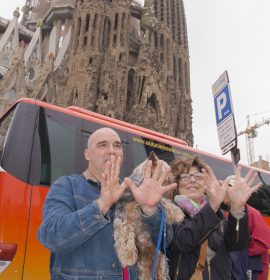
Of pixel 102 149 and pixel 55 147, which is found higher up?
pixel 55 147

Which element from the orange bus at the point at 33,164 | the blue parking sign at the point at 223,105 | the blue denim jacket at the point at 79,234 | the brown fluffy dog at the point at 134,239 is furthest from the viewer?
the orange bus at the point at 33,164

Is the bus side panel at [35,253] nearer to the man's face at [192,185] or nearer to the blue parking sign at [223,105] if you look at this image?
the man's face at [192,185]

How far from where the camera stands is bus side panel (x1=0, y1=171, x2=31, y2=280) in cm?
346

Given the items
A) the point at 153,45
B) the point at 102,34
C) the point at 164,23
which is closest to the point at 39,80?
the point at 102,34

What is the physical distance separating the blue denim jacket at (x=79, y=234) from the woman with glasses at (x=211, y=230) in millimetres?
198

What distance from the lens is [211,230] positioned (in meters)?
2.13

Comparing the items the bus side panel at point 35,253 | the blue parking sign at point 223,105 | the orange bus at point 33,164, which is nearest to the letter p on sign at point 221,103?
the blue parking sign at point 223,105

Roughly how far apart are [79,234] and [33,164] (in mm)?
2579

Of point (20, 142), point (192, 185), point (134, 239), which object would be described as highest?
point (20, 142)

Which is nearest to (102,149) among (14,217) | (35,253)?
(14,217)

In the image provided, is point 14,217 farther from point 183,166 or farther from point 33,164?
point 183,166

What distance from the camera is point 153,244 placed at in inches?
79.3

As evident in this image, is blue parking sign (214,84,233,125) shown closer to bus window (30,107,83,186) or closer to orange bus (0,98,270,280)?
orange bus (0,98,270,280)

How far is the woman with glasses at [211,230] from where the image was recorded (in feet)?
7.04
